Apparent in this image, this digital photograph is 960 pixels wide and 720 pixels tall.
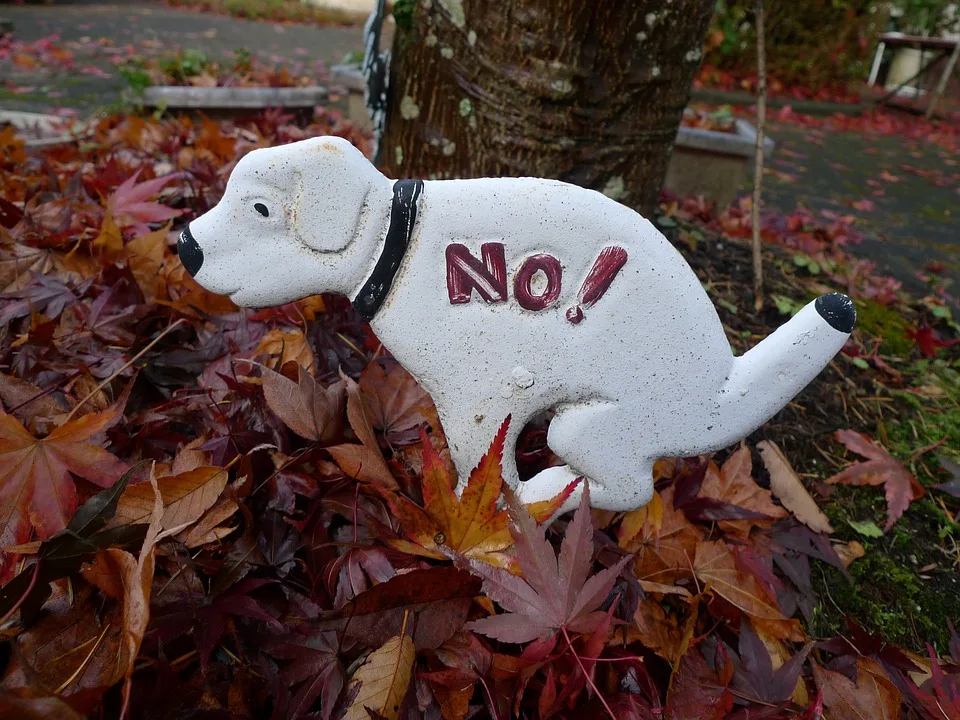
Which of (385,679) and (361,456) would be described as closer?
(385,679)

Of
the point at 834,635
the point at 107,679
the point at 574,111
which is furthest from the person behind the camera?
the point at 574,111

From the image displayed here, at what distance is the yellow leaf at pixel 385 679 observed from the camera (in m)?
0.79

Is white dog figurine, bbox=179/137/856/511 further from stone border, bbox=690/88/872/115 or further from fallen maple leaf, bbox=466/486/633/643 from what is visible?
stone border, bbox=690/88/872/115

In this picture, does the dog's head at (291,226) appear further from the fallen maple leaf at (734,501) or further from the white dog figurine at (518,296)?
the fallen maple leaf at (734,501)

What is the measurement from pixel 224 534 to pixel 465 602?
374mm

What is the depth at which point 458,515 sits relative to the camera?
2.92 feet

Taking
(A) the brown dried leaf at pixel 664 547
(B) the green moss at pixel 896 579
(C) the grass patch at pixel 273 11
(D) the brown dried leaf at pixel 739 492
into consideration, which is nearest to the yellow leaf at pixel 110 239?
(A) the brown dried leaf at pixel 664 547

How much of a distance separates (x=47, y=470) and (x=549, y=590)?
0.76m

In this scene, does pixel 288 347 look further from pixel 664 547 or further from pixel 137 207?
pixel 664 547

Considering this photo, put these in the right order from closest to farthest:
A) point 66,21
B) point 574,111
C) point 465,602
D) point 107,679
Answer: point 107,679 < point 465,602 < point 574,111 < point 66,21

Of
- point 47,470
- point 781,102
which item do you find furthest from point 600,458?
point 781,102

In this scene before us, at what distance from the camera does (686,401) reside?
89 cm

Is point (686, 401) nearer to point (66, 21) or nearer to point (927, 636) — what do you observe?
point (927, 636)

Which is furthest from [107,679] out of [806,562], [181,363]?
[806,562]
